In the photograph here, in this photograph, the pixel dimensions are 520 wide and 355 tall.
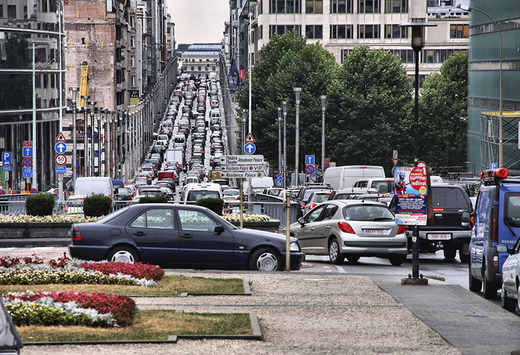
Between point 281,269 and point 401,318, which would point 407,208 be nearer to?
point 281,269

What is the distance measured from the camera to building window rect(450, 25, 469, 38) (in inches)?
4801

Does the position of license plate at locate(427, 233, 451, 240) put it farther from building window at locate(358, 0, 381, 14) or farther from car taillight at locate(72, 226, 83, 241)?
building window at locate(358, 0, 381, 14)

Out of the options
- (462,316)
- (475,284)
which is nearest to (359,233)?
(475,284)

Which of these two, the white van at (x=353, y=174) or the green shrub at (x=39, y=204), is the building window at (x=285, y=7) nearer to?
the white van at (x=353, y=174)

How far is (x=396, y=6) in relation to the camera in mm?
119875

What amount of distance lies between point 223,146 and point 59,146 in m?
105

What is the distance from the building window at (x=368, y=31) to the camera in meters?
121

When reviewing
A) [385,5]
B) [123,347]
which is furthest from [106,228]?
[385,5]

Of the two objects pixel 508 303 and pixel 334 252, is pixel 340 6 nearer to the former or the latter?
pixel 334 252

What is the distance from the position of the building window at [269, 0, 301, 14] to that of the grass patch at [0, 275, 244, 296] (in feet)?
340

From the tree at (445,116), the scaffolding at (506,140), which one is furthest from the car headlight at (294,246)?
the tree at (445,116)

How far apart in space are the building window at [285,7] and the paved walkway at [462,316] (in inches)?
4063

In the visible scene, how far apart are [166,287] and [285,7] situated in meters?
105

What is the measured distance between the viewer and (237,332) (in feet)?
35.5
